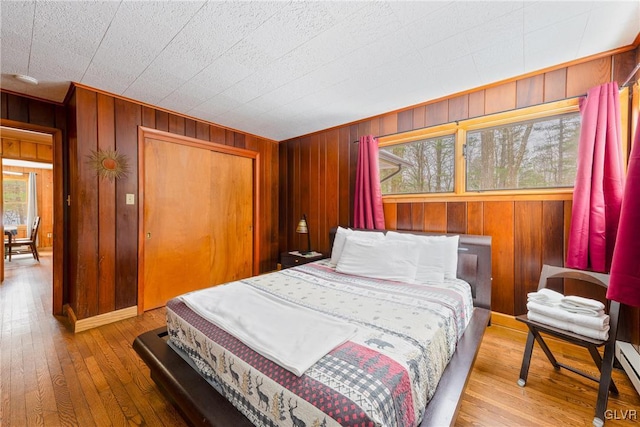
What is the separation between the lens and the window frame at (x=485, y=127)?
82.0 inches

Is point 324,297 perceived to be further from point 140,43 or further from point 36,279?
point 36,279

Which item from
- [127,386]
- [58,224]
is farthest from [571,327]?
[58,224]

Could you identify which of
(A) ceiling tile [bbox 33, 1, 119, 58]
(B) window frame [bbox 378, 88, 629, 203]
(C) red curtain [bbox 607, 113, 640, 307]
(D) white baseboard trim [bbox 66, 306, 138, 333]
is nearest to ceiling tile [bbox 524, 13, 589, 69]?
(B) window frame [bbox 378, 88, 629, 203]

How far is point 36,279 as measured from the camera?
407cm

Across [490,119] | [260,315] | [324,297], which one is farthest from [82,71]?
[490,119]

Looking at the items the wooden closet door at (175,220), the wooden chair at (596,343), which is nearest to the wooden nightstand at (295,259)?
the wooden closet door at (175,220)

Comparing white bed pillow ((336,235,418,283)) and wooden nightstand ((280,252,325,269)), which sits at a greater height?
white bed pillow ((336,235,418,283))

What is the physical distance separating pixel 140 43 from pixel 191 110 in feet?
4.15

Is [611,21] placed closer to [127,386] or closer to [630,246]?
[630,246]

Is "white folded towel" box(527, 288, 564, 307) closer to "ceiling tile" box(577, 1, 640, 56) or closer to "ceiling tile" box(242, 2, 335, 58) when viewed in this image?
"ceiling tile" box(577, 1, 640, 56)

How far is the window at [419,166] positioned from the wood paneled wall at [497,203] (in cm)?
19

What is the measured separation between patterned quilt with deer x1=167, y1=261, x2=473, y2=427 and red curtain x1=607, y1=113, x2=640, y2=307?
0.81 m

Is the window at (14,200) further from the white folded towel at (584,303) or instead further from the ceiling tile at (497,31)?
the white folded towel at (584,303)

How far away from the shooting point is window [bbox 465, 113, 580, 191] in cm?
217
